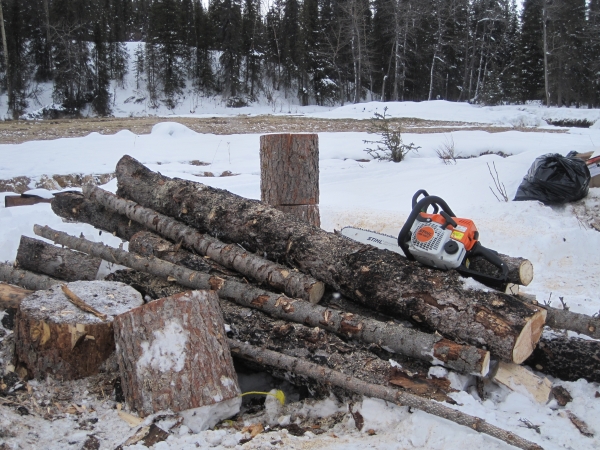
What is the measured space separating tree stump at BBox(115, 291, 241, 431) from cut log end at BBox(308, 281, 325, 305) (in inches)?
32.8

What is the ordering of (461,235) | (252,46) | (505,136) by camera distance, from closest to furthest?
(461,235) → (505,136) → (252,46)

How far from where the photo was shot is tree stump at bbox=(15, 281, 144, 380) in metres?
2.83

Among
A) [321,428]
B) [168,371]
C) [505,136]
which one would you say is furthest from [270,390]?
[505,136]

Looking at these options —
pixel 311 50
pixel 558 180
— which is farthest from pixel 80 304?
pixel 311 50

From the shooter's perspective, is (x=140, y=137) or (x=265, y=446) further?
(x=140, y=137)

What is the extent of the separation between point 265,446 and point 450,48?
40748mm

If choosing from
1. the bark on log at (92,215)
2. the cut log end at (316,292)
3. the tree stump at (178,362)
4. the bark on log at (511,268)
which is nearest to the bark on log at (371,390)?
the tree stump at (178,362)

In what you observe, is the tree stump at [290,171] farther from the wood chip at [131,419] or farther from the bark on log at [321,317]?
the wood chip at [131,419]

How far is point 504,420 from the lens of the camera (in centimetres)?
243

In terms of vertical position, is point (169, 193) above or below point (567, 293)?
above

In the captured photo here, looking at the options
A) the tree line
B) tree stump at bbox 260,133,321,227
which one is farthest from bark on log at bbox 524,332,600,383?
the tree line

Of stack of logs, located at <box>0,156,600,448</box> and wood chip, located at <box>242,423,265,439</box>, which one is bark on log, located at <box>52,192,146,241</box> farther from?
wood chip, located at <box>242,423,265,439</box>

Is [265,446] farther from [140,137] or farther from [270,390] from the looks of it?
[140,137]

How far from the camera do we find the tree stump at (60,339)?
2.83 m
